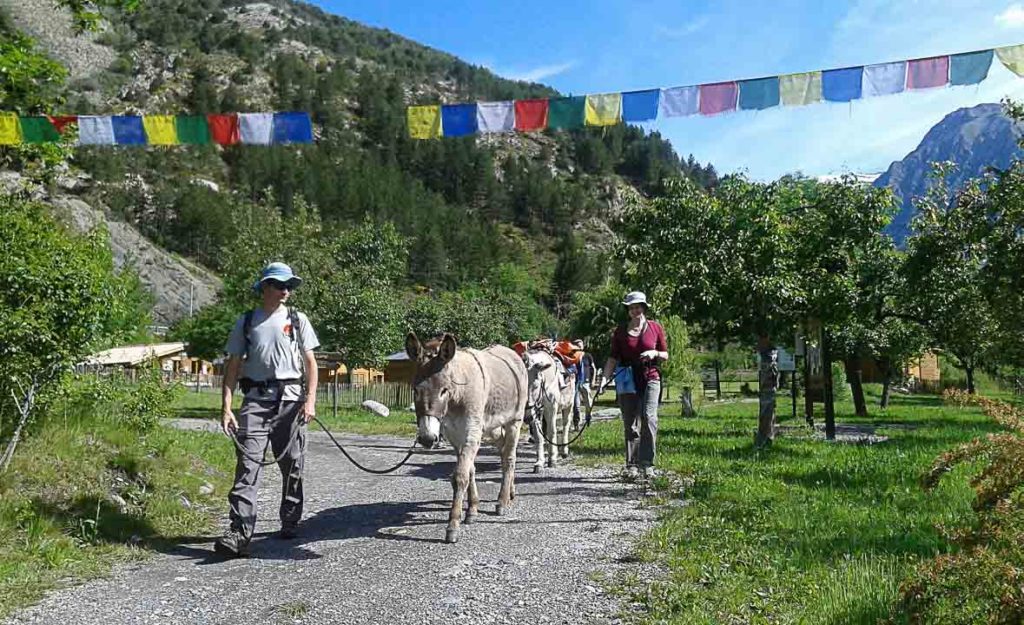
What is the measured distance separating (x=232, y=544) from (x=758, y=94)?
11.7 m

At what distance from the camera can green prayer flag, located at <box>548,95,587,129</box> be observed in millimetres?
14078

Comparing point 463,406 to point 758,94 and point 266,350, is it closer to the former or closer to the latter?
point 266,350

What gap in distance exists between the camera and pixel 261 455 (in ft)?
21.7

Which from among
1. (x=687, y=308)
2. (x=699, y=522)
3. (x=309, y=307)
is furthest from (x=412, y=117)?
(x=309, y=307)

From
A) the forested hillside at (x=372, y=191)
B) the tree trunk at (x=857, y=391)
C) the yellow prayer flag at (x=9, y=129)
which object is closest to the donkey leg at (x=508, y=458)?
the yellow prayer flag at (x=9, y=129)

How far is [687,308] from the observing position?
1405 cm

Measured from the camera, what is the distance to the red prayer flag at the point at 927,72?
12594mm

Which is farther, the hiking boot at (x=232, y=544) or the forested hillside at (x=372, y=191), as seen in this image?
the forested hillside at (x=372, y=191)

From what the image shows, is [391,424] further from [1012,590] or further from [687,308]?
[1012,590]

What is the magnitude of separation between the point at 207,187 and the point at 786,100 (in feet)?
472

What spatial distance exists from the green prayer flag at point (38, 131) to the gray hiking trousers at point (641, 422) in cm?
1212

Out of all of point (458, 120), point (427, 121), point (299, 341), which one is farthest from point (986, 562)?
point (427, 121)

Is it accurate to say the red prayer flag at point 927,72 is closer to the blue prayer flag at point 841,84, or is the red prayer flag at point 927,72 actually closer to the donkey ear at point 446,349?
the blue prayer flag at point 841,84

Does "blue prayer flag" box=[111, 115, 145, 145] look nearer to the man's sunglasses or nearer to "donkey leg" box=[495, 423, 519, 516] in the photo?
the man's sunglasses
